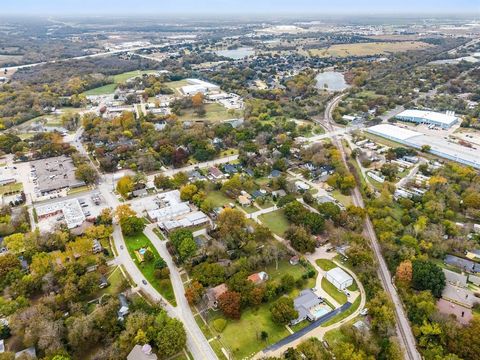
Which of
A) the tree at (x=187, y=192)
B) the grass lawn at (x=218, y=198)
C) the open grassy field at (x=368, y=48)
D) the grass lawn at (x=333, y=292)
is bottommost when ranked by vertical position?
the grass lawn at (x=218, y=198)

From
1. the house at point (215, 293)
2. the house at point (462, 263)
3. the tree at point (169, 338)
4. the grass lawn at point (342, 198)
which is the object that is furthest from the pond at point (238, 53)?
the tree at point (169, 338)

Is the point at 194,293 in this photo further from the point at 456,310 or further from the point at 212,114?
the point at 212,114

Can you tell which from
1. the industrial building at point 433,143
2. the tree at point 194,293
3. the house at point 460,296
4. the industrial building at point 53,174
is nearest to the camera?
the tree at point 194,293

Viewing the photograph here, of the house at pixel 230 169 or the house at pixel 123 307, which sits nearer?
the house at pixel 123 307

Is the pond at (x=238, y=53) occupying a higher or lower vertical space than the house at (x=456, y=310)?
higher

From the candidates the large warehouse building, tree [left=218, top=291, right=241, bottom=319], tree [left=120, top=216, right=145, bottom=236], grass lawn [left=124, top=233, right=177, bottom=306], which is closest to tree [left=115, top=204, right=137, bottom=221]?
tree [left=120, top=216, right=145, bottom=236]

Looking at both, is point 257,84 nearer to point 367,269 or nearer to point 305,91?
point 305,91

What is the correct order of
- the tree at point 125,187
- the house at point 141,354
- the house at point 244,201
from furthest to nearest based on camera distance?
the tree at point 125,187 → the house at point 244,201 → the house at point 141,354

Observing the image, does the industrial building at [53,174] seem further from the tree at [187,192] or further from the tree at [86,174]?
the tree at [187,192]

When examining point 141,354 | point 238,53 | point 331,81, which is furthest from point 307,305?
point 238,53

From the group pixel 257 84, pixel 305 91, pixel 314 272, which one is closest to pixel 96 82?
pixel 257 84
